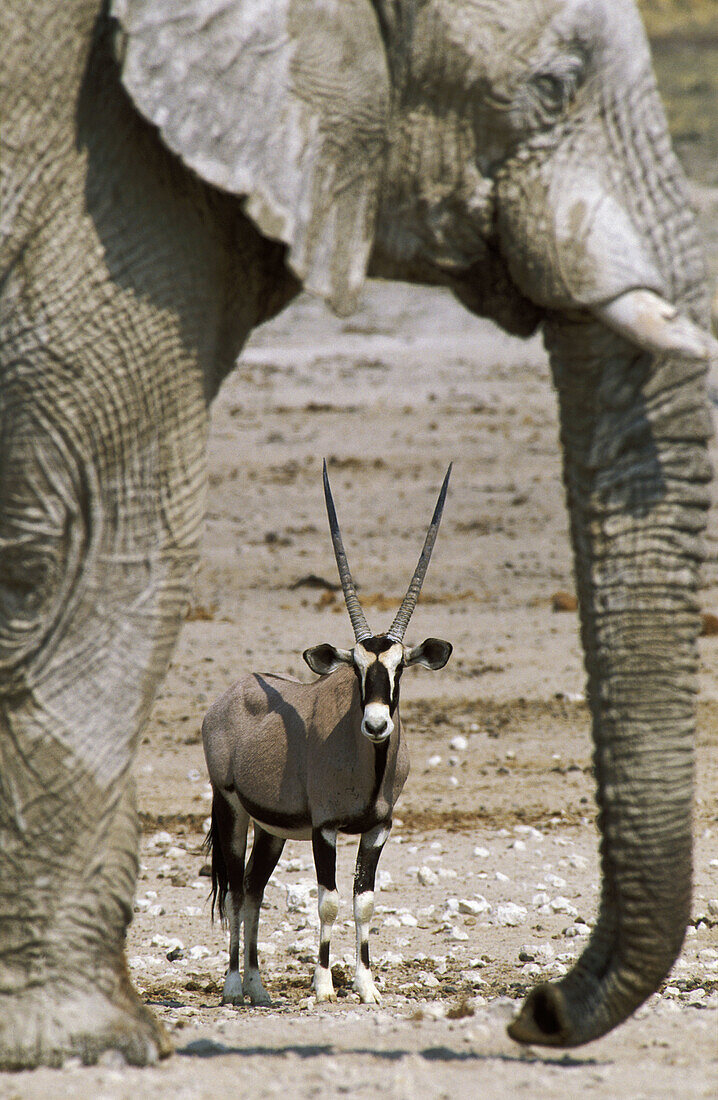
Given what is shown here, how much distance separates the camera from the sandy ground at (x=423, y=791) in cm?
422

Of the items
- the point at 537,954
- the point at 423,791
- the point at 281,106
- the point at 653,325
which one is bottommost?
the point at 423,791

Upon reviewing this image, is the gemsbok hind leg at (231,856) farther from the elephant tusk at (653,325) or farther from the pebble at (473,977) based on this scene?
the elephant tusk at (653,325)

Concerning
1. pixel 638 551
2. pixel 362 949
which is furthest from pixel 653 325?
pixel 362 949

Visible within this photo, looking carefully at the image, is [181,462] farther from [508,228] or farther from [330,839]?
[330,839]

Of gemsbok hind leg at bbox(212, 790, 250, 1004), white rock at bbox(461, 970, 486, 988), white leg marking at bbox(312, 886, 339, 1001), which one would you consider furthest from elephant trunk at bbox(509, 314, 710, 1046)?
gemsbok hind leg at bbox(212, 790, 250, 1004)

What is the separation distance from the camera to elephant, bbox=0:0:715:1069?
3.38 m

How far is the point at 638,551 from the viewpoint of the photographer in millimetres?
3615

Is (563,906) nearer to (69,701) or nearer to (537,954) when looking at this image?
(537,954)

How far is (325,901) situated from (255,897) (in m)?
0.58

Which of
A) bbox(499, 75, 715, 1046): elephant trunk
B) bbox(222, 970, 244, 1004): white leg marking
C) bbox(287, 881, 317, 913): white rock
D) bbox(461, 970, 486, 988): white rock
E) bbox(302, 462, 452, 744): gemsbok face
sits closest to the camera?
bbox(499, 75, 715, 1046): elephant trunk

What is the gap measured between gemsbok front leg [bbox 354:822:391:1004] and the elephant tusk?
12.8ft

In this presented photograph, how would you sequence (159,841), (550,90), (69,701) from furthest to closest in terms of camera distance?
(159,841), (69,701), (550,90)

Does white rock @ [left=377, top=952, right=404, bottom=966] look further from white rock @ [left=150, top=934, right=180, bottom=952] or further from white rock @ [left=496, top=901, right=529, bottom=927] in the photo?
white rock @ [left=150, top=934, right=180, bottom=952]

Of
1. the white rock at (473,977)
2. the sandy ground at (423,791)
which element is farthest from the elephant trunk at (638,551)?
the white rock at (473,977)
